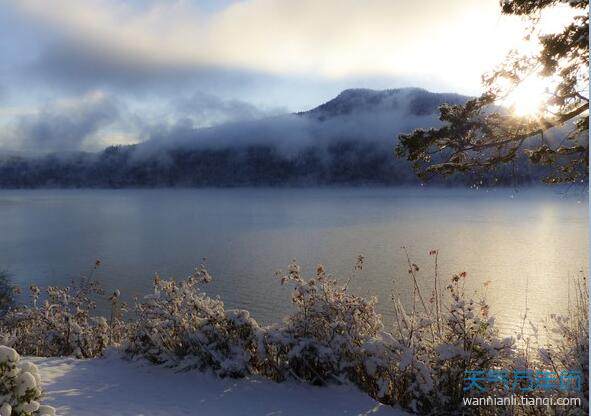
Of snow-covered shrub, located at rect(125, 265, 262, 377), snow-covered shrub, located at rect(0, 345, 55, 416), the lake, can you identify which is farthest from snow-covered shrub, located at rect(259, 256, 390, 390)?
the lake

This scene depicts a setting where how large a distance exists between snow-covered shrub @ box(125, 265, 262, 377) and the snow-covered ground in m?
0.26

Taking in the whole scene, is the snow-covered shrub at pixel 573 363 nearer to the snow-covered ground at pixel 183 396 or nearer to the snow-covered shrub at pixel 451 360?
the snow-covered shrub at pixel 451 360

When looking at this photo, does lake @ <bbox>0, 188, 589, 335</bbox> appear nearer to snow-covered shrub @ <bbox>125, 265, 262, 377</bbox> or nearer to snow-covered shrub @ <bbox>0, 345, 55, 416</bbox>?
snow-covered shrub @ <bbox>125, 265, 262, 377</bbox>

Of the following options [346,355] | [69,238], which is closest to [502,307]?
[346,355]

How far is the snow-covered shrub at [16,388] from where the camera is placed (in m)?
4.32

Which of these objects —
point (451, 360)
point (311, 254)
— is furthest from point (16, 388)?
point (311, 254)

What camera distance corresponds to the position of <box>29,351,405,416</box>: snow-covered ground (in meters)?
6.78

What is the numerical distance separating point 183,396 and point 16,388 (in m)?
3.45

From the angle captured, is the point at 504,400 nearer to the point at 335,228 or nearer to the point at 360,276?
the point at 360,276

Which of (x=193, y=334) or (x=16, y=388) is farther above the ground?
(x=16, y=388)

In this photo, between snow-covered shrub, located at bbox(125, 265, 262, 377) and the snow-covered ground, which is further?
snow-covered shrub, located at bbox(125, 265, 262, 377)

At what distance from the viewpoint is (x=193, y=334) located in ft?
28.3

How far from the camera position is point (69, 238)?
54.2m

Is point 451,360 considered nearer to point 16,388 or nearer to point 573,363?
point 573,363
